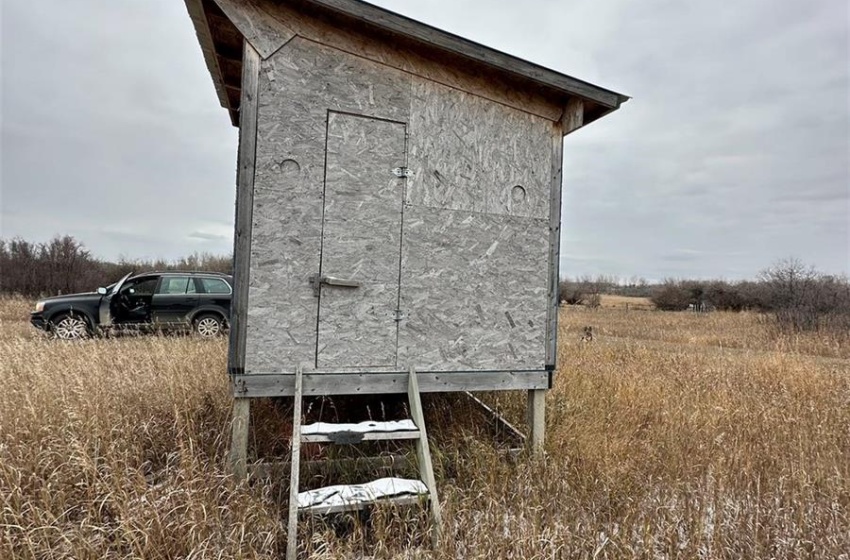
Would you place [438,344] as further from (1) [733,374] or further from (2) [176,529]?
(1) [733,374]

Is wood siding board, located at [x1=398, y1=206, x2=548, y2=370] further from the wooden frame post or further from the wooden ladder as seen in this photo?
the wooden ladder

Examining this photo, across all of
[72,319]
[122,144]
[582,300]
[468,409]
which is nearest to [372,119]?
[468,409]

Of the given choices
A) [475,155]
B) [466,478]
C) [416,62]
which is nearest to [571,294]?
[475,155]

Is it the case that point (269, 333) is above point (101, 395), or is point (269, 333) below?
above

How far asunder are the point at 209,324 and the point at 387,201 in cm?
803

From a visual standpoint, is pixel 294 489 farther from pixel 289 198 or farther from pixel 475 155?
pixel 475 155

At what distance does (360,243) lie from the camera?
3.57 metres

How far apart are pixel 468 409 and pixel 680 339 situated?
12007mm

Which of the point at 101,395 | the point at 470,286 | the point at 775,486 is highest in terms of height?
the point at 470,286

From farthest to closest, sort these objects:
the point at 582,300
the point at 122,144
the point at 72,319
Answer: the point at 582,300, the point at 122,144, the point at 72,319

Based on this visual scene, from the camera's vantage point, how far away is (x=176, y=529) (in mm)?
2475

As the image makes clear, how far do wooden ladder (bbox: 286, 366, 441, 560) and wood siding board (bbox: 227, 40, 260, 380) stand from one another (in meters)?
0.50

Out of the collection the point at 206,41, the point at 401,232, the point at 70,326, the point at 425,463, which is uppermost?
the point at 206,41

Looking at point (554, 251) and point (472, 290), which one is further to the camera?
point (554, 251)
